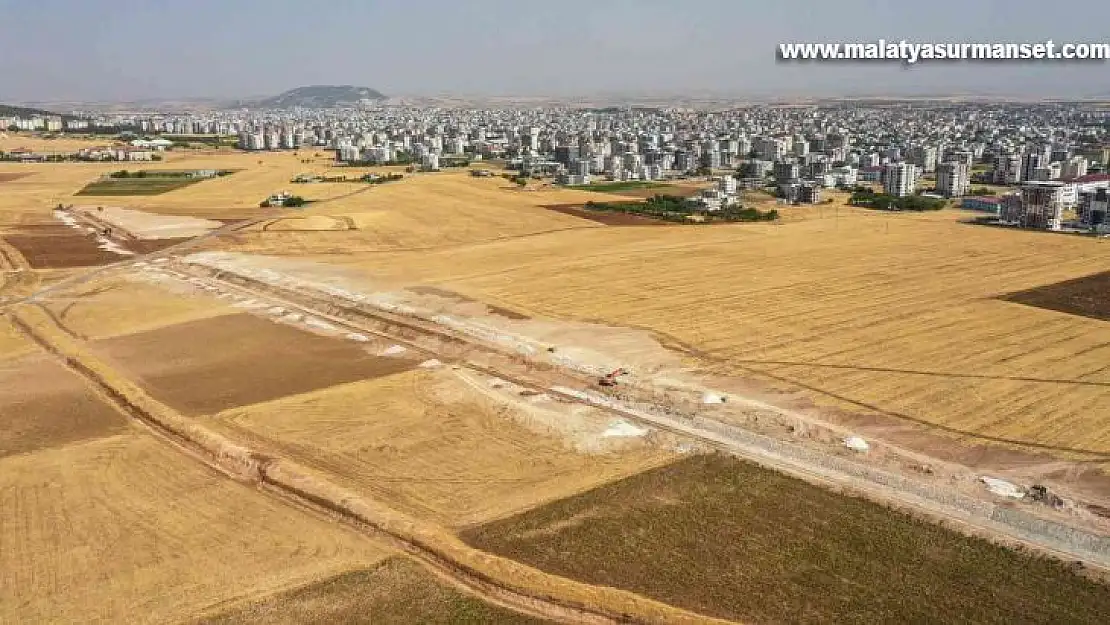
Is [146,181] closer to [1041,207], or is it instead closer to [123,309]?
[123,309]

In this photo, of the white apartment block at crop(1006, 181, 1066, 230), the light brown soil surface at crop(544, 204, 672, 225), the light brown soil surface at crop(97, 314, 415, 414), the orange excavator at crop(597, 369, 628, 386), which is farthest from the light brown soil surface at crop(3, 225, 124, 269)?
the white apartment block at crop(1006, 181, 1066, 230)

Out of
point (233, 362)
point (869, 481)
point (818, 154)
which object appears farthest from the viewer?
point (818, 154)

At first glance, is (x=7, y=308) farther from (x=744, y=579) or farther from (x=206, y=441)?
(x=744, y=579)

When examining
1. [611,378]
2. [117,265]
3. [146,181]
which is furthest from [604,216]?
[146,181]

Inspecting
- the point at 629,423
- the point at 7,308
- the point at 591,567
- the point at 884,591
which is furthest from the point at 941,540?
the point at 7,308

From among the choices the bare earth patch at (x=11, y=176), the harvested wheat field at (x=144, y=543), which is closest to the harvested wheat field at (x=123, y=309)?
the harvested wheat field at (x=144, y=543)

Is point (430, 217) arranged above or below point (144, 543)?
above

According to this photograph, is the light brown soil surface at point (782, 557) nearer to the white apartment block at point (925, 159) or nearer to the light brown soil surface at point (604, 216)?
the light brown soil surface at point (604, 216)
